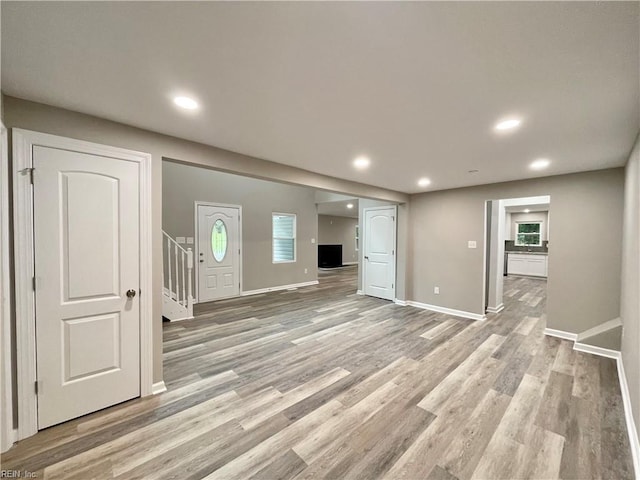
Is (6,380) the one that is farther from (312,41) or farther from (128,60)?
(312,41)

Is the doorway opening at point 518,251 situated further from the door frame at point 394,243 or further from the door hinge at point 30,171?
the door hinge at point 30,171

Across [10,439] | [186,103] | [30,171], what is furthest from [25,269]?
[186,103]

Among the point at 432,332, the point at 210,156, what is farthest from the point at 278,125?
the point at 432,332

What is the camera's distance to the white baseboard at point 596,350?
309 cm

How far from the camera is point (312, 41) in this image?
120cm

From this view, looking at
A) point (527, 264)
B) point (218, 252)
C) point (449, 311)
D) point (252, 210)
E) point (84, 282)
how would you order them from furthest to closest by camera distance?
point (527, 264) → point (252, 210) → point (218, 252) → point (449, 311) → point (84, 282)

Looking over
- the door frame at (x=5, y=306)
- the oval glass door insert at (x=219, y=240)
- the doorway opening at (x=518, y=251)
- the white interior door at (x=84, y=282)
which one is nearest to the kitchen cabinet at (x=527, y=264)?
the doorway opening at (x=518, y=251)

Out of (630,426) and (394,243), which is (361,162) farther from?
(630,426)

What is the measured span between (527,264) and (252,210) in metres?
9.54

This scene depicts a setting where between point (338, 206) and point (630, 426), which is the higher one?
point (338, 206)

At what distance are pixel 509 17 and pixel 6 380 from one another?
3447mm

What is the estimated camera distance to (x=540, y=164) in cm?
315

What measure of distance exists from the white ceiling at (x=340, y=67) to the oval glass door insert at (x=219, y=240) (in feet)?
11.7

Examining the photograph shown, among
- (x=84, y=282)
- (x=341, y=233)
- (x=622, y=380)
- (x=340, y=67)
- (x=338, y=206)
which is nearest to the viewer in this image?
(x=340, y=67)
